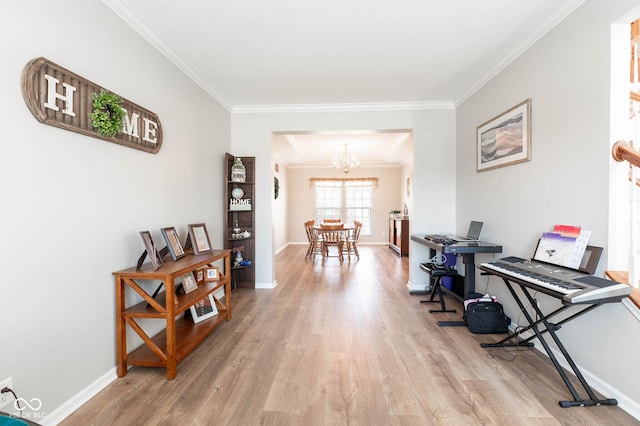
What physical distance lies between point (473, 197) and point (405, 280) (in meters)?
1.77

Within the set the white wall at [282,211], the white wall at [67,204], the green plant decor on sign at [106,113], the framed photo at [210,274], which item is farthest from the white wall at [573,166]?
the white wall at [282,211]

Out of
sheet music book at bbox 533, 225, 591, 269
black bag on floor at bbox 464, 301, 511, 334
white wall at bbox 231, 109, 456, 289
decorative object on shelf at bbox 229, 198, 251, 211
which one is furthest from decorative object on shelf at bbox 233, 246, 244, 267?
sheet music book at bbox 533, 225, 591, 269

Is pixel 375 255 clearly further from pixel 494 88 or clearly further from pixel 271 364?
pixel 271 364

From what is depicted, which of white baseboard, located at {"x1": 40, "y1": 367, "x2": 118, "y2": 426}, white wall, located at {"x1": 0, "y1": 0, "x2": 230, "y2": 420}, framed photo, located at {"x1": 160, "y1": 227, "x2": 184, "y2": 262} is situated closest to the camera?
white wall, located at {"x1": 0, "y1": 0, "x2": 230, "y2": 420}

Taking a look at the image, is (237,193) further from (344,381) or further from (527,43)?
(527,43)

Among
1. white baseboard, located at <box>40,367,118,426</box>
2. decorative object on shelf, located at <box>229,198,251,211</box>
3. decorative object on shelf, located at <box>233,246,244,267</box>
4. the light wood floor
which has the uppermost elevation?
decorative object on shelf, located at <box>229,198,251,211</box>

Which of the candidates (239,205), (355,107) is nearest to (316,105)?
(355,107)

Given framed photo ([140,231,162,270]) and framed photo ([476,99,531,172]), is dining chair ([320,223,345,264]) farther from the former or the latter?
framed photo ([140,231,162,270])

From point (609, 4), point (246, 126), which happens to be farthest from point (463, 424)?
point (246, 126)

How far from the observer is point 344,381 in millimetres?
1897

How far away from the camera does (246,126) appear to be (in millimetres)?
4039

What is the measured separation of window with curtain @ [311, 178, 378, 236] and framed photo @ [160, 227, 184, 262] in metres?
6.76

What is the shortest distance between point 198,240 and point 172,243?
0.37 metres

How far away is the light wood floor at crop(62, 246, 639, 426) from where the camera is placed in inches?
62.0
